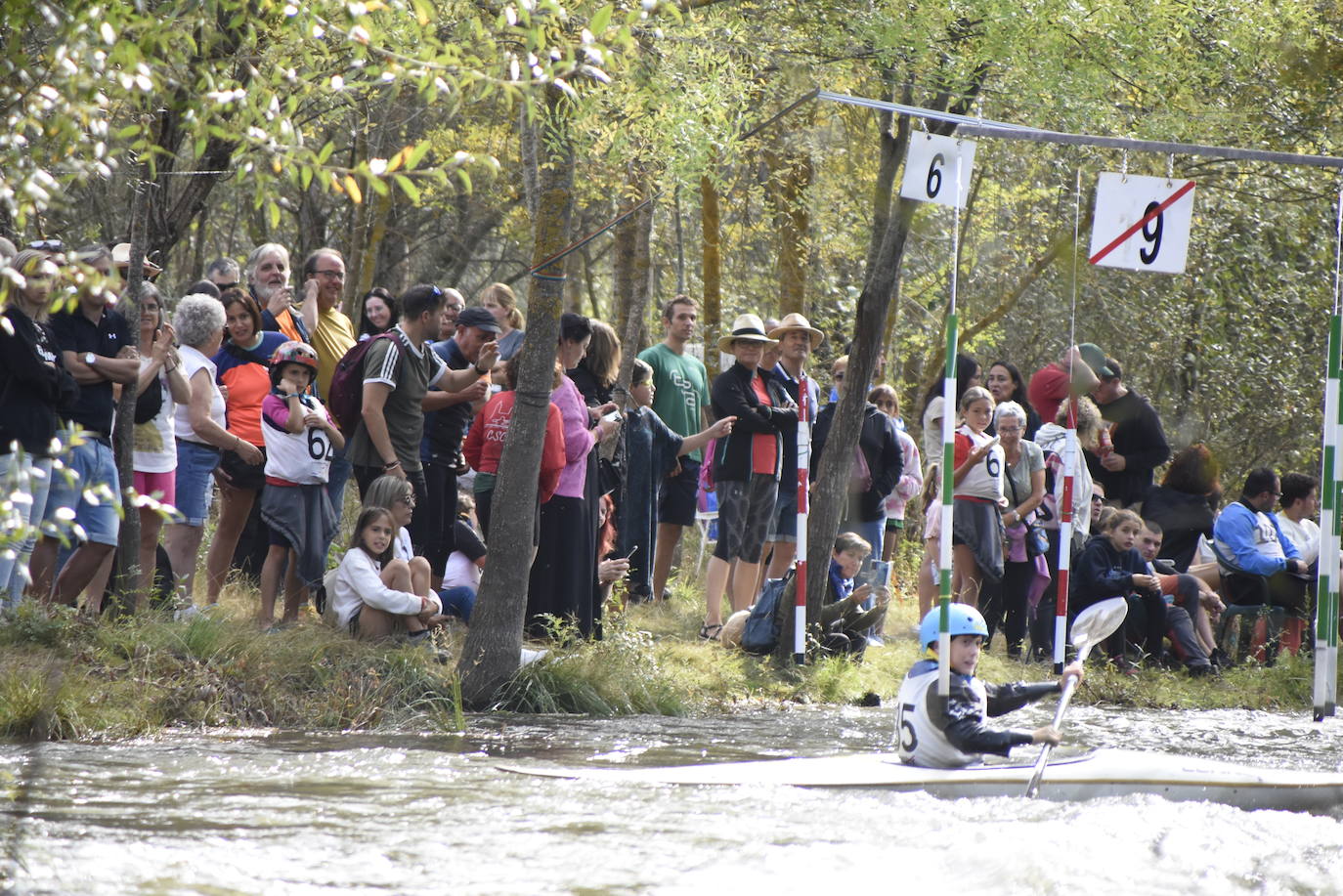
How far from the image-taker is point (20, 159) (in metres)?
4.60

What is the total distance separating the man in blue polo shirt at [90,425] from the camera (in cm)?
833

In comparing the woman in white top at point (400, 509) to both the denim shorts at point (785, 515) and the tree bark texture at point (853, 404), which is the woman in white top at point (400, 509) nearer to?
the tree bark texture at point (853, 404)

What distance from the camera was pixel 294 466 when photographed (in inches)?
380

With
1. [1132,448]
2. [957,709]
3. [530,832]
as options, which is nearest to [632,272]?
[1132,448]

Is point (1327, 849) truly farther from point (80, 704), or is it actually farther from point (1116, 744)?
point (80, 704)

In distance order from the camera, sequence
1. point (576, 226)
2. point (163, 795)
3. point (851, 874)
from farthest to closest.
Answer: point (576, 226)
point (163, 795)
point (851, 874)

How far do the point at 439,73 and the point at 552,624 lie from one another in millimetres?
5251

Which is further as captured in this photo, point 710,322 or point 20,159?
point 710,322

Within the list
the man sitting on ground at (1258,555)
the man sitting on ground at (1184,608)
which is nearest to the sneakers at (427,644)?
the man sitting on ground at (1184,608)

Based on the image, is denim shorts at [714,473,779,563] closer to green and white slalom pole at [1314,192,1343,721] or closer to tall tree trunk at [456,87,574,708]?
tall tree trunk at [456,87,574,708]

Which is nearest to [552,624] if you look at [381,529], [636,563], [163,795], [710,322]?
[381,529]

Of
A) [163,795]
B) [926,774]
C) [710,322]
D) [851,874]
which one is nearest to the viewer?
[851,874]

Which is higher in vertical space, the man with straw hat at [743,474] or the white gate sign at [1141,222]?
the white gate sign at [1141,222]

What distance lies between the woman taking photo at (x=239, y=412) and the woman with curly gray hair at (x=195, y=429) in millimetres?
170
